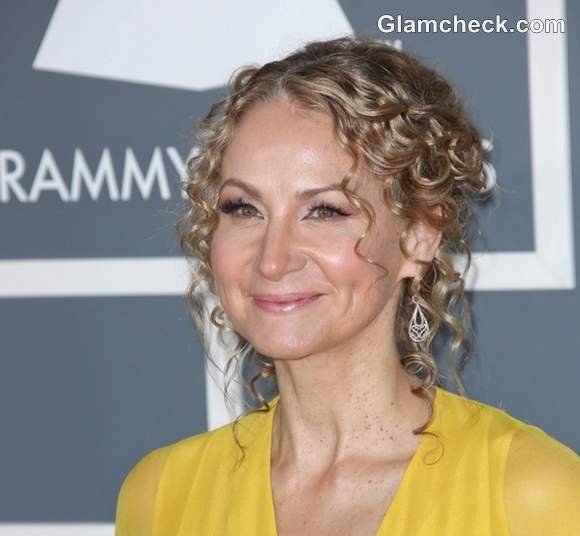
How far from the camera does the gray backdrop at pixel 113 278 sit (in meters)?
2.07

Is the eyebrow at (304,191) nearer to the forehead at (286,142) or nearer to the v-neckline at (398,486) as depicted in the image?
the forehead at (286,142)

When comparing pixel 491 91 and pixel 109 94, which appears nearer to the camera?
pixel 491 91

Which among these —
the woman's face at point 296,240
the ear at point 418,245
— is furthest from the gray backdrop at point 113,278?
the woman's face at point 296,240

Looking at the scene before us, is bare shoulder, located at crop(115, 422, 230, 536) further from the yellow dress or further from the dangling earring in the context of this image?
the dangling earring

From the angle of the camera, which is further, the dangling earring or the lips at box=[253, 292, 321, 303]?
the dangling earring

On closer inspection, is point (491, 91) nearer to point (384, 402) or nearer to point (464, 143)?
point (464, 143)

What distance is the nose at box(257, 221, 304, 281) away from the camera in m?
1.54

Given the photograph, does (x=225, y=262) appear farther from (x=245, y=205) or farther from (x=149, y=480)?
(x=149, y=480)

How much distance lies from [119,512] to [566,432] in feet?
2.62

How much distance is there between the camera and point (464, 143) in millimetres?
1682

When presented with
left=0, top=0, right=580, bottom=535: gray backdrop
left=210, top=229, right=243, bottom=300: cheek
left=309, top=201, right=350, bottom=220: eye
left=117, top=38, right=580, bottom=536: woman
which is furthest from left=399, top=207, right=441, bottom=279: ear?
left=0, top=0, right=580, bottom=535: gray backdrop

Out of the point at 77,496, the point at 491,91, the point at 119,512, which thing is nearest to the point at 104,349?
the point at 77,496

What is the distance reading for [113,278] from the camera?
2.25 meters

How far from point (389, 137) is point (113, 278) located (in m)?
0.85
